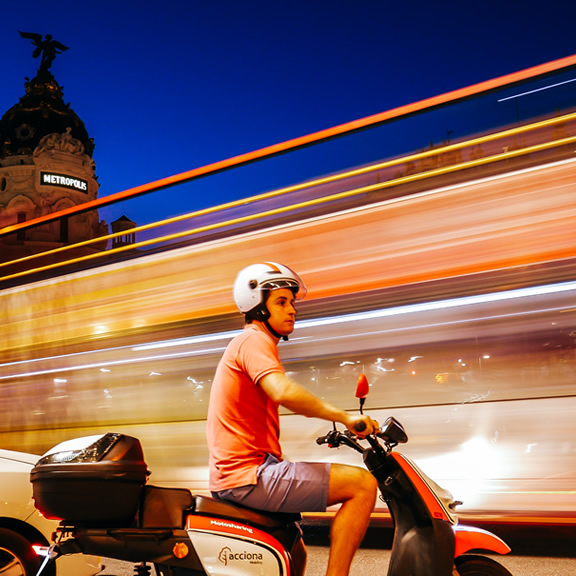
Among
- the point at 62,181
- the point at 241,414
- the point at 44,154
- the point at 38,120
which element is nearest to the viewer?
the point at 241,414

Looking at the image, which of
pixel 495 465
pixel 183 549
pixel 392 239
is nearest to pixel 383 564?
pixel 495 465

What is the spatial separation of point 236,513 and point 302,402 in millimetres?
487

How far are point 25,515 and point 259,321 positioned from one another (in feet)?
6.57

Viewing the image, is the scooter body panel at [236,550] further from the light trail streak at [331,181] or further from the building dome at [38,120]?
the building dome at [38,120]

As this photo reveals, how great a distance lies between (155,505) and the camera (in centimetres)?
265

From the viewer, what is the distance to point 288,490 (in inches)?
103

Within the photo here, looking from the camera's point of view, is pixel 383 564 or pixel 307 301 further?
pixel 307 301

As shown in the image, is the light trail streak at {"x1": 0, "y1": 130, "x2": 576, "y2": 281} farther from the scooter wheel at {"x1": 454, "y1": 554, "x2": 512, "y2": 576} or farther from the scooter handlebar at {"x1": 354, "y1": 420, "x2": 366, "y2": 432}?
the scooter handlebar at {"x1": 354, "y1": 420, "x2": 366, "y2": 432}

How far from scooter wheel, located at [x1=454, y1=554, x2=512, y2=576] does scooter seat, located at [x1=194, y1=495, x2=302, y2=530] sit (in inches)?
32.1

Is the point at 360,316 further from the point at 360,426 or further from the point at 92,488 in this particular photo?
the point at 92,488

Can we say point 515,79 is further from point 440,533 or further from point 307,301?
point 440,533

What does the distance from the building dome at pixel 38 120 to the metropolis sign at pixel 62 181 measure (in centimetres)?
433

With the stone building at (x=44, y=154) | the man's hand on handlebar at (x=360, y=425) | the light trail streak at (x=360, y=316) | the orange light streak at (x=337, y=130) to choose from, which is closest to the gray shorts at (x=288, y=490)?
the man's hand on handlebar at (x=360, y=425)

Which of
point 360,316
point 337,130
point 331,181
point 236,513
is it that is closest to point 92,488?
point 236,513
